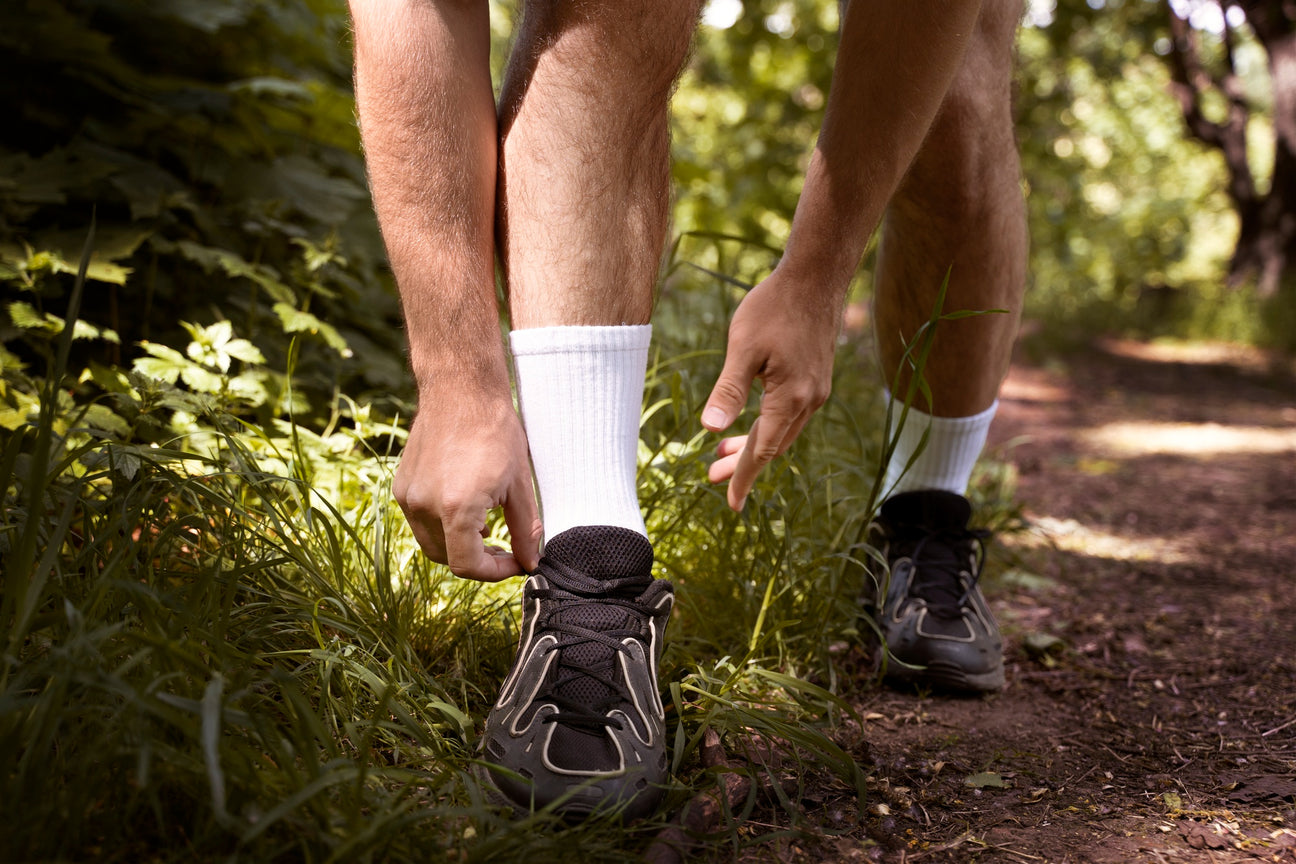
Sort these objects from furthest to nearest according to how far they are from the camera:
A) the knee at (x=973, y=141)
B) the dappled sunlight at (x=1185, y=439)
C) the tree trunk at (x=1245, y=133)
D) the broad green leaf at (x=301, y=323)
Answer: the tree trunk at (x=1245, y=133)
the dappled sunlight at (x=1185, y=439)
the broad green leaf at (x=301, y=323)
the knee at (x=973, y=141)

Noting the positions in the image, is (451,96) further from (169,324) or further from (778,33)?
(778,33)

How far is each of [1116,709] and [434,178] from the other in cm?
121

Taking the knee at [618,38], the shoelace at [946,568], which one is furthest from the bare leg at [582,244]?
the shoelace at [946,568]

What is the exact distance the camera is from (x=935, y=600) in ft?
4.87

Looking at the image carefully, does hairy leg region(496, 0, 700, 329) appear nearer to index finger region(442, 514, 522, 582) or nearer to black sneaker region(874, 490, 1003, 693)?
index finger region(442, 514, 522, 582)

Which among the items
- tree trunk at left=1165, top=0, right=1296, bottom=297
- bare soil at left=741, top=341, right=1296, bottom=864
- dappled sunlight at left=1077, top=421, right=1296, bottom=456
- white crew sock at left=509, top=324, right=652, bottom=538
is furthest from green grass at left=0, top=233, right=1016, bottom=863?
→ tree trunk at left=1165, top=0, right=1296, bottom=297

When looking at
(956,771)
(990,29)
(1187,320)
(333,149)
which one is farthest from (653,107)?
(1187,320)

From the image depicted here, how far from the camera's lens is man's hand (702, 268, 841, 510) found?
109 cm

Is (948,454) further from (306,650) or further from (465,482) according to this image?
(306,650)

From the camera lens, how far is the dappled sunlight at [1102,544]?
2.23 m

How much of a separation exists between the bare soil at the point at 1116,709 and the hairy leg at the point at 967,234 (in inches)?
19.0

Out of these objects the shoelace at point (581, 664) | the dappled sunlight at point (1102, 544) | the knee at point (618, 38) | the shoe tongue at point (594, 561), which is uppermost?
the knee at point (618, 38)

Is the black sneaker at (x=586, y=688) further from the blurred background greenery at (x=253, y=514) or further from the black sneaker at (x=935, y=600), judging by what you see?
the black sneaker at (x=935, y=600)

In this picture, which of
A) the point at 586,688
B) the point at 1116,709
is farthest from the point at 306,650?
the point at 1116,709
